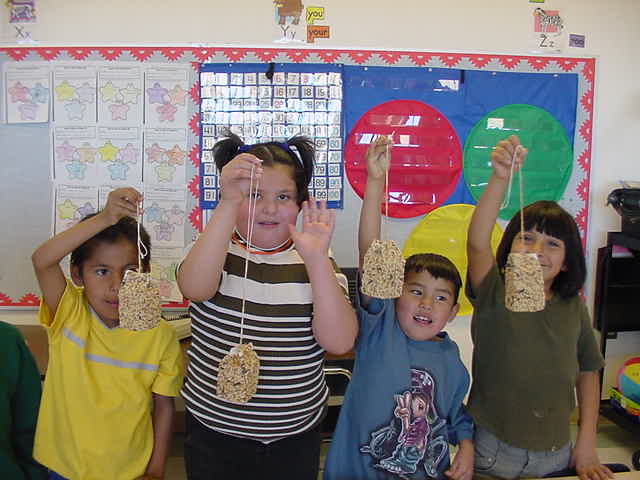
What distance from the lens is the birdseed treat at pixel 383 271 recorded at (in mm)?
1003

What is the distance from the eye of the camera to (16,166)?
2389 millimetres

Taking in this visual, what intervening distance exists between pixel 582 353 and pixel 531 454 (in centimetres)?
30

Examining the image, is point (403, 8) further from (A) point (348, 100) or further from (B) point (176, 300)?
(B) point (176, 300)

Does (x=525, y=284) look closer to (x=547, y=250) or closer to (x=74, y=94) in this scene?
(x=547, y=250)

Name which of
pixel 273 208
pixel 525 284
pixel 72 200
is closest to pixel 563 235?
pixel 525 284

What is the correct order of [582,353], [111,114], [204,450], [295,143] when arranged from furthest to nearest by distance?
[111,114], [582,353], [295,143], [204,450]

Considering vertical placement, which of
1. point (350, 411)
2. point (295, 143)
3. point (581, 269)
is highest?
point (295, 143)

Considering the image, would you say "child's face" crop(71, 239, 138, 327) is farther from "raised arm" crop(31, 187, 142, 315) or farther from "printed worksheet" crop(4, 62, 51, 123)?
"printed worksheet" crop(4, 62, 51, 123)

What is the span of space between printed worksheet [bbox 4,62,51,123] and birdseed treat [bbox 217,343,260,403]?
201cm

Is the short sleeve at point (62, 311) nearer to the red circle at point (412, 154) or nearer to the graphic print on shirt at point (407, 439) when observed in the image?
the graphic print on shirt at point (407, 439)

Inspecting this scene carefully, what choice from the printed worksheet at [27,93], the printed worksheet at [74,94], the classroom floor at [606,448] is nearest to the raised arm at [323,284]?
the classroom floor at [606,448]

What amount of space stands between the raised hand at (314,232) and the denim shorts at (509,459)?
0.68m

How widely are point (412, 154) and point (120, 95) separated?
1.44m

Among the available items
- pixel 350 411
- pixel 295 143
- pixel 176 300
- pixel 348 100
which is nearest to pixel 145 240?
pixel 295 143
